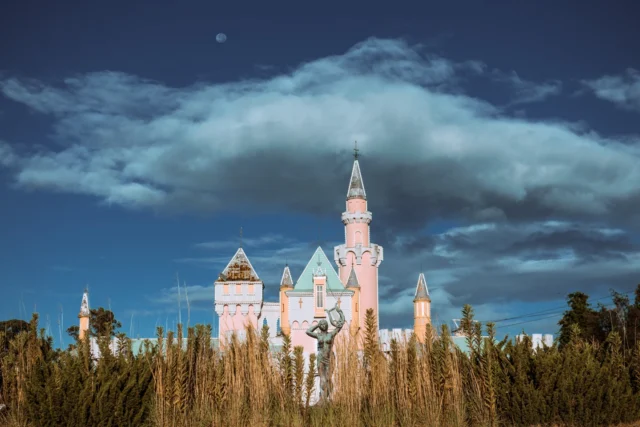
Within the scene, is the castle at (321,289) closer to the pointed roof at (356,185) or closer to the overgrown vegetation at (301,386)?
the pointed roof at (356,185)

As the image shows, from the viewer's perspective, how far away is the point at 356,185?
5259cm

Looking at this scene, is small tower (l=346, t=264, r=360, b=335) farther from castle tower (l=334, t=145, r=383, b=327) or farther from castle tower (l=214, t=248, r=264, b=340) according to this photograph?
castle tower (l=214, t=248, r=264, b=340)

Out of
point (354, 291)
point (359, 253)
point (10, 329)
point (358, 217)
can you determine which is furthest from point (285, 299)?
point (10, 329)

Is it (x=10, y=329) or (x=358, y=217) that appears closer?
(x=10, y=329)

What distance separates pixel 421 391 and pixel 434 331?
1.41 metres

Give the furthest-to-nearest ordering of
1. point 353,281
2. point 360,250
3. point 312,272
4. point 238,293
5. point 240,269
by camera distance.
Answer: point 360,250
point 240,269
point 238,293
point 353,281
point 312,272

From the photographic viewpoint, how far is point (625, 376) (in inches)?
533

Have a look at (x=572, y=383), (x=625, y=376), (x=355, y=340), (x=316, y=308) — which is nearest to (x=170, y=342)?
(x=355, y=340)

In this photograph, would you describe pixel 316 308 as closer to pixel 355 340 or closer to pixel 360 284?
pixel 360 284

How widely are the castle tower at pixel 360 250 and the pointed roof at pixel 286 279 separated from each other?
5197 mm

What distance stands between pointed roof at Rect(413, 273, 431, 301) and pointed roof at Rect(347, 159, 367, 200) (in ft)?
25.6

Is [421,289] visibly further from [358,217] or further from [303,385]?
[303,385]

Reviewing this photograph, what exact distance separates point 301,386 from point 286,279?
34.7 m

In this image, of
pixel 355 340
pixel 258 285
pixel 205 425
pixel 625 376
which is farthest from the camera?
pixel 258 285
